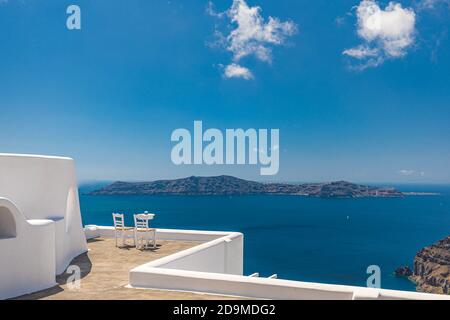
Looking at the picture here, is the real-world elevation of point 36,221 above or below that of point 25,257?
above

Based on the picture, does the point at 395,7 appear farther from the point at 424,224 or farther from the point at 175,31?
the point at 175,31

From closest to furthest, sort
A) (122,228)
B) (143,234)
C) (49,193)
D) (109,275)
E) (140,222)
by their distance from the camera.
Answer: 1. (109,275)
2. (49,193)
3. (122,228)
4. (143,234)
5. (140,222)

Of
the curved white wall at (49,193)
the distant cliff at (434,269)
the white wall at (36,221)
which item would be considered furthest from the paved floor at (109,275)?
the distant cliff at (434,269)

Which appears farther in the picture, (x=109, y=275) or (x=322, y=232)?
(x=322, y=232)

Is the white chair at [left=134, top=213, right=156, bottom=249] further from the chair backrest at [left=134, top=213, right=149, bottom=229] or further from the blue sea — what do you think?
the blue sea

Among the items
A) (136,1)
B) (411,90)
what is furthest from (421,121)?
(136,1)

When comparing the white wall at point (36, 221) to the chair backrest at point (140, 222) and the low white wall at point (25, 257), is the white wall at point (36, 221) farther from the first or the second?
the chair backrest at point (140, 222)

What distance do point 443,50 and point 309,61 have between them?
51290 millimetres

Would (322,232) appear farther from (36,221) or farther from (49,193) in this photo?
(36,221)

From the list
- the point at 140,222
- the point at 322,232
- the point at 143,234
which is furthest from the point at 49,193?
the point at 322,232

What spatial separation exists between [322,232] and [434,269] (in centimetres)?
3620

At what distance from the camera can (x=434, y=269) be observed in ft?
267

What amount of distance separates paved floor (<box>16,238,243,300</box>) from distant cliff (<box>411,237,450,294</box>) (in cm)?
7294

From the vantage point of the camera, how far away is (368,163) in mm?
160000
